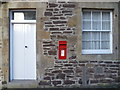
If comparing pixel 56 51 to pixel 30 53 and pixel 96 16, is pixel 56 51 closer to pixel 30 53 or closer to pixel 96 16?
pixel 30 53

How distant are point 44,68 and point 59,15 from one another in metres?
2.13

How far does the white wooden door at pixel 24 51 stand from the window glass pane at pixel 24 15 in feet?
0.92

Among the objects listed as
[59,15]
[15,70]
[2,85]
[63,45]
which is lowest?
[2,85]

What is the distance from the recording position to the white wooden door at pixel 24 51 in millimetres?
8383

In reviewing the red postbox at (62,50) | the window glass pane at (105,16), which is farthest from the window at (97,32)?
the red postbox at (62,50)

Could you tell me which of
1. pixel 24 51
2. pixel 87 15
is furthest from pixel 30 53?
pixel 87 15

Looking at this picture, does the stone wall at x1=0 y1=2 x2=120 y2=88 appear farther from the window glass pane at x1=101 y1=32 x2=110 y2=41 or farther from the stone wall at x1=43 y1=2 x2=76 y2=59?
the window glass pane at x1=101 y1=32 x2=110 y2=41

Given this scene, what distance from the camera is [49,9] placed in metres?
8.18

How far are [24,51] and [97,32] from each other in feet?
9.90

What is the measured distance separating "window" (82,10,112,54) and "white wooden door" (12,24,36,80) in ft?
6.74

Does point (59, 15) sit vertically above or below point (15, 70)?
above

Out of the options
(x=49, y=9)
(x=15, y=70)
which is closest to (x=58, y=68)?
(x=15, y=70)

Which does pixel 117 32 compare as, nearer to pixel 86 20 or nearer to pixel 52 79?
pixel 86 20

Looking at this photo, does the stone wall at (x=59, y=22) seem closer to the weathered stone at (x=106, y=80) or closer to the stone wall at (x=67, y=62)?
the stone wall at (x=67, y=62)
